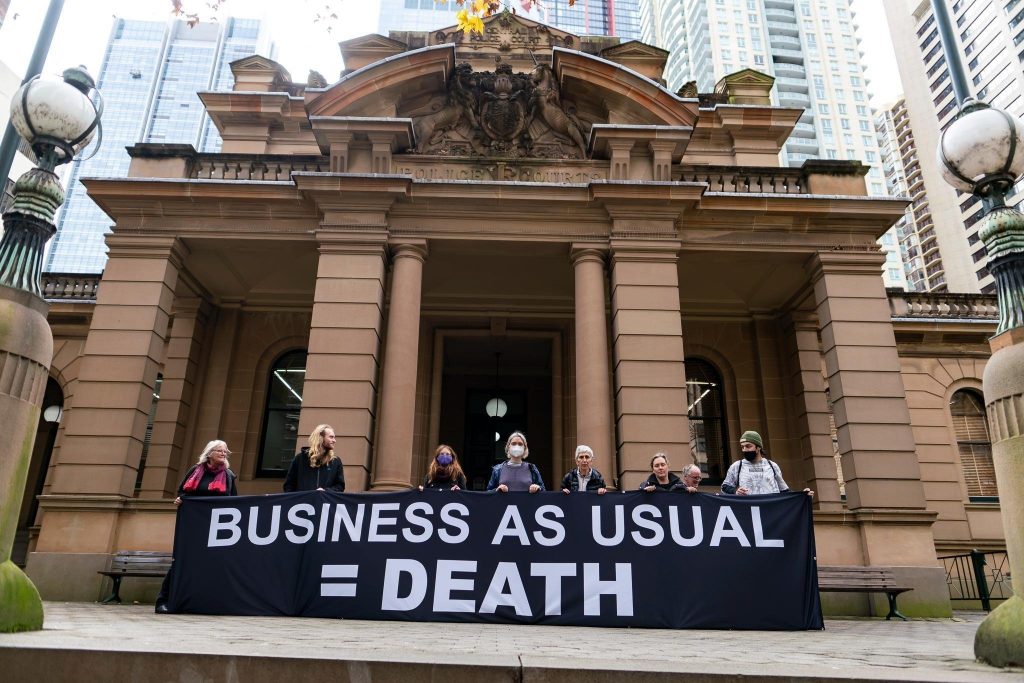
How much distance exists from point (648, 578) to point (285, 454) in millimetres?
11712

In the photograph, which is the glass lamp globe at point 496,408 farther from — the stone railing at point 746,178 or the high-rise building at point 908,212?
the high-rise building at point 908,212

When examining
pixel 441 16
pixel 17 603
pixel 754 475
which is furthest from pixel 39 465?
pixel 441 16

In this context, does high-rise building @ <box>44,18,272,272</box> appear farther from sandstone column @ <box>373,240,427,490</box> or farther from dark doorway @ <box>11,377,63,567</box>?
sandstone column @ <box>373,240,427,490</box>

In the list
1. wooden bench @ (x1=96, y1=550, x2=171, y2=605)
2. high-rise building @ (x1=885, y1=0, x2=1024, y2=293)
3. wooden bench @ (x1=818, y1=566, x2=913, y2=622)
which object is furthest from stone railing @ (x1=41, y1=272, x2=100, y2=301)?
high-rise building @ (x1=885, y1=0, x2=1024, y2=293)

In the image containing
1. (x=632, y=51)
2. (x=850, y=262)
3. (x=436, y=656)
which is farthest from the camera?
(x=632, y=51)

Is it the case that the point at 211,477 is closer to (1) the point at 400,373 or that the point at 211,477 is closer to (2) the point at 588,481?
(1) the point at 400,373

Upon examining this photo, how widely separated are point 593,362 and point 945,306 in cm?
1203

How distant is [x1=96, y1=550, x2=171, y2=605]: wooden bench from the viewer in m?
9.97

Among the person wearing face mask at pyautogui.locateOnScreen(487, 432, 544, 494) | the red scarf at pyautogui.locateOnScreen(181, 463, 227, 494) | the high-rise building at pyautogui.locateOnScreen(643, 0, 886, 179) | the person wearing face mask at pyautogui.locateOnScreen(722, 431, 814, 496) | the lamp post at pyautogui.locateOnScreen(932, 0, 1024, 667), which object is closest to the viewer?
the lamp post at pyautogui.locateOnScreen(932, 0, 1024, 667)

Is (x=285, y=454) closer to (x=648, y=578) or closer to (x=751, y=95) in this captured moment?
(x=648, y=578)

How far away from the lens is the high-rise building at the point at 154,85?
390 feet

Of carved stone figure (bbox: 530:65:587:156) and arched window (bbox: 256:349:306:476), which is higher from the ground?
carved stone figure (bbox: 530:65:587:156)

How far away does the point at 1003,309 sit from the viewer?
5.04m

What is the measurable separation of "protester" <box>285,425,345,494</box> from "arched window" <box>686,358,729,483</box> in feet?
33.5
